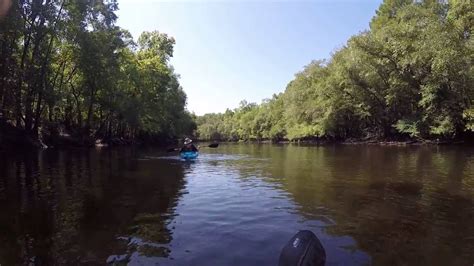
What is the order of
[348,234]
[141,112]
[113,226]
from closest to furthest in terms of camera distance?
[348,234] → [113,226] → [141,112]

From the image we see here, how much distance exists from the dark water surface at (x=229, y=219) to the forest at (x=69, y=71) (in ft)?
68.4

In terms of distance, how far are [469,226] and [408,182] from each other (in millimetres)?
7424

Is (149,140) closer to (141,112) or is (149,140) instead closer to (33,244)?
(141,112)

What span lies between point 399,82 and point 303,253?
Result: 5461cm

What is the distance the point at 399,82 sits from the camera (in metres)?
54.4

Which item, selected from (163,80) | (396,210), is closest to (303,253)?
(396,210)

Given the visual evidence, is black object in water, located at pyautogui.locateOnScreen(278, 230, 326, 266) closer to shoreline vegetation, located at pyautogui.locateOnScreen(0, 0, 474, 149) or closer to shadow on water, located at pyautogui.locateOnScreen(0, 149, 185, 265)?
shadow on water, located at pyautogui.locateOnScreen(0, 149, 185, 265)

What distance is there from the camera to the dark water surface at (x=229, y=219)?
7.07 meters

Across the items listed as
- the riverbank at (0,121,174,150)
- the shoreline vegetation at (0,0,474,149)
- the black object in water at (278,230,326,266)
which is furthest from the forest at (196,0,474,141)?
the black object in water at (278,230,326,266)

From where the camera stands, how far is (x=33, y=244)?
752 centimetres

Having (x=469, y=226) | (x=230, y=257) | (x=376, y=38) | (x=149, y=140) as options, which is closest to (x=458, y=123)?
(x=376, y=38)

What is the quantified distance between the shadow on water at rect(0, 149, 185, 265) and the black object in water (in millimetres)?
2715

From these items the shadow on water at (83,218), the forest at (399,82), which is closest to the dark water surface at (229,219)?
the shadow on water at (83,218)

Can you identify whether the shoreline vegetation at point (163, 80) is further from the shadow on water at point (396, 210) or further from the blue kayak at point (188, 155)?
the shadow on water at point (396, 210)
